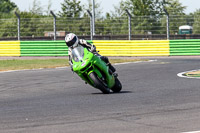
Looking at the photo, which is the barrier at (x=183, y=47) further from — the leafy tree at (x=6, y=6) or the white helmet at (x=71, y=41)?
the leafy tree at (x=6, y=6)

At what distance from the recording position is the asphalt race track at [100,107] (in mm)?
6477

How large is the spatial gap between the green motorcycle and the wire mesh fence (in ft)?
55.4

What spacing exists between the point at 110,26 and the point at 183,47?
14.1 feet

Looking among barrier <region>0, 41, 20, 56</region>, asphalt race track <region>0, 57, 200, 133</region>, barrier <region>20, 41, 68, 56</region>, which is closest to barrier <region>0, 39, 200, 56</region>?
barrier <region>20, 41, 68, 56</region>

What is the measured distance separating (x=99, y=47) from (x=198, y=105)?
18.9 metres

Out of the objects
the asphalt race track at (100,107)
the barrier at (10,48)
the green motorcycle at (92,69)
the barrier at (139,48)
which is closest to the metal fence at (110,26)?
the barrier at (10,48)

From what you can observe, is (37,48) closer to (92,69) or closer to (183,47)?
(183,47)

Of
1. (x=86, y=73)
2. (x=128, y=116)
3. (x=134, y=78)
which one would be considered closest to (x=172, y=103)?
(x=128, y=116)

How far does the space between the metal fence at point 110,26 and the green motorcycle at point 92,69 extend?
55.4 feet

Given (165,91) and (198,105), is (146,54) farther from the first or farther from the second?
(198,105)

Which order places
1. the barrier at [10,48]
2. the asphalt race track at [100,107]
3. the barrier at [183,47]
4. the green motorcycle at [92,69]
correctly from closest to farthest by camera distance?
the asphalt race track at [100,107], the green motorcycle at [92,69], the barrier at [183,47], the barrier at [10,48]

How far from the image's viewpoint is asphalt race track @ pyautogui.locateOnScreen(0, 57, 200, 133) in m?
6.48

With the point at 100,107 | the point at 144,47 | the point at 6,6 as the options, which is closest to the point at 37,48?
the point at 144,47

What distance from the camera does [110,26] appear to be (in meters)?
28.2
